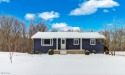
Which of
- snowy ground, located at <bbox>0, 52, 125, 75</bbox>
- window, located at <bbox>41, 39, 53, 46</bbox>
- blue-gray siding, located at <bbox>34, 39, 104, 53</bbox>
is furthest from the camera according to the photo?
window, located at <bbox>41, 39, 53, 46</bbox>

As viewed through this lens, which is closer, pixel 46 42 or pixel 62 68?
pixel 62 68

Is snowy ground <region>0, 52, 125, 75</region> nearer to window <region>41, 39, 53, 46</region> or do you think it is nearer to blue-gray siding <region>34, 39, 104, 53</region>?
blue-gray siding <region>34, 39, 104, 53</region>

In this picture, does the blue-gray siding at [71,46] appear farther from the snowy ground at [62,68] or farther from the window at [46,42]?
the snowy ground at [62,68]

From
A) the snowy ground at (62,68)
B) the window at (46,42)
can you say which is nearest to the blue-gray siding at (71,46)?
the window at (46,42)

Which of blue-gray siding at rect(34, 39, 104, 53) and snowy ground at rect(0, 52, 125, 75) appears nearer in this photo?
snowy ground at rect(0, 52, 125, 75)

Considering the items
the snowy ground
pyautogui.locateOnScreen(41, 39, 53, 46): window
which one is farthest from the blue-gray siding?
the snowy ground

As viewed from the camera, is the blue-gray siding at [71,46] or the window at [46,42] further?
the window at [46,42]

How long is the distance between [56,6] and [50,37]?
34.5 ft

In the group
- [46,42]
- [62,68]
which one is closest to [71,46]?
[46,42]

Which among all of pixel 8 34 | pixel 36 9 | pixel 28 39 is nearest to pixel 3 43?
pixel 8 34

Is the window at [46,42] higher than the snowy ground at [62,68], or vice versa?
the window at [46,42]

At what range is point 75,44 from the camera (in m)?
37.0

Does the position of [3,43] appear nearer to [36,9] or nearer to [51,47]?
[36,9]

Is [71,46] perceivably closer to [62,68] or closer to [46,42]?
[46,42]
